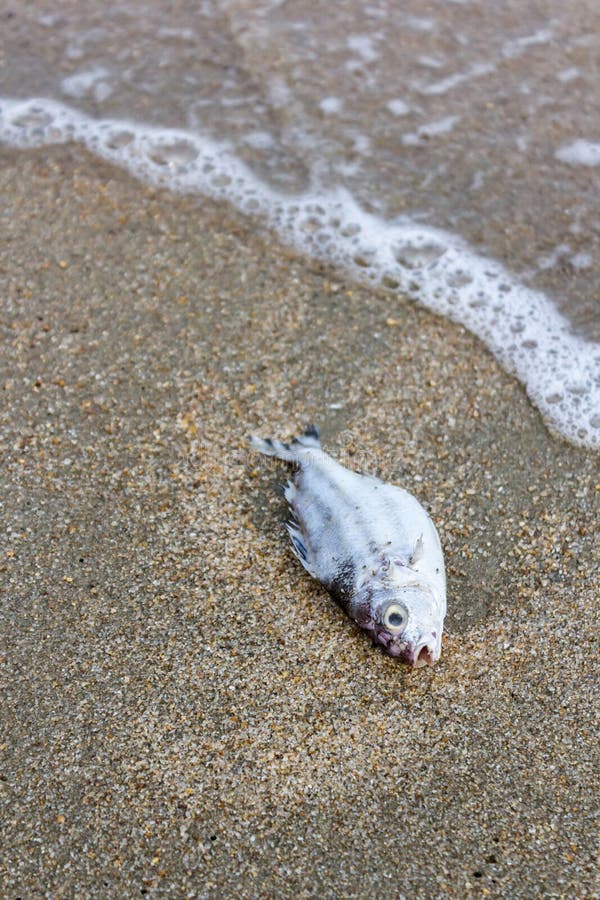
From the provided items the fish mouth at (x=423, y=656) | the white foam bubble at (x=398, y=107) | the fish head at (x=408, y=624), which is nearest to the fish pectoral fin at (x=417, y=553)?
the fish head at (x=408, y=624)

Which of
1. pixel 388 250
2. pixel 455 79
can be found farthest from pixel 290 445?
pixel 455 79

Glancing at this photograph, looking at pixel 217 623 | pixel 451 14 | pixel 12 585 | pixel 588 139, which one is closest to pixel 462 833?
pixel 217 623

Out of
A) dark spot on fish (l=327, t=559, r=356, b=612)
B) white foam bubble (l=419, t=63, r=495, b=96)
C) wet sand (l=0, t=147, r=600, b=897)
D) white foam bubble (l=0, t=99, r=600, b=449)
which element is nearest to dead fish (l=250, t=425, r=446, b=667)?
dark spot on fish (l=327, t=559, r=356, b=612)

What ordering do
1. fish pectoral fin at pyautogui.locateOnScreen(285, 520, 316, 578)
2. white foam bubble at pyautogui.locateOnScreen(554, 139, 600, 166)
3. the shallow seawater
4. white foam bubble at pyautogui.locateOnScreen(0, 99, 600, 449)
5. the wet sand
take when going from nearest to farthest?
the wet sand, fish pectoral fin at pyautogui.locateOnScreen(285, 520, 316, 578), white foam bubble at pyautogui.locateOnScreen(0, 99, 600, 449), the shallow seawater, white foam bubble at pyautogui.locateOnScreen(554, 139, 600, 166)

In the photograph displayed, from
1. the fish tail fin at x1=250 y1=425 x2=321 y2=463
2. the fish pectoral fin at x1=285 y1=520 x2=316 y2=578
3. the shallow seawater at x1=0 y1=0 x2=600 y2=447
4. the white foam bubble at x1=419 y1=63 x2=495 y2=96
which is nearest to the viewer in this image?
the fish pectoral fin at x1=285 y1=520 x2=316 y2=578

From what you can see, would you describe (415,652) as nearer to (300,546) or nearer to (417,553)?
(417,553)

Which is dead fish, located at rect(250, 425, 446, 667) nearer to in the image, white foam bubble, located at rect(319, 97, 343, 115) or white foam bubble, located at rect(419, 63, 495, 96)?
white foam bubble, located at rect(319, 97, 343, 115)
